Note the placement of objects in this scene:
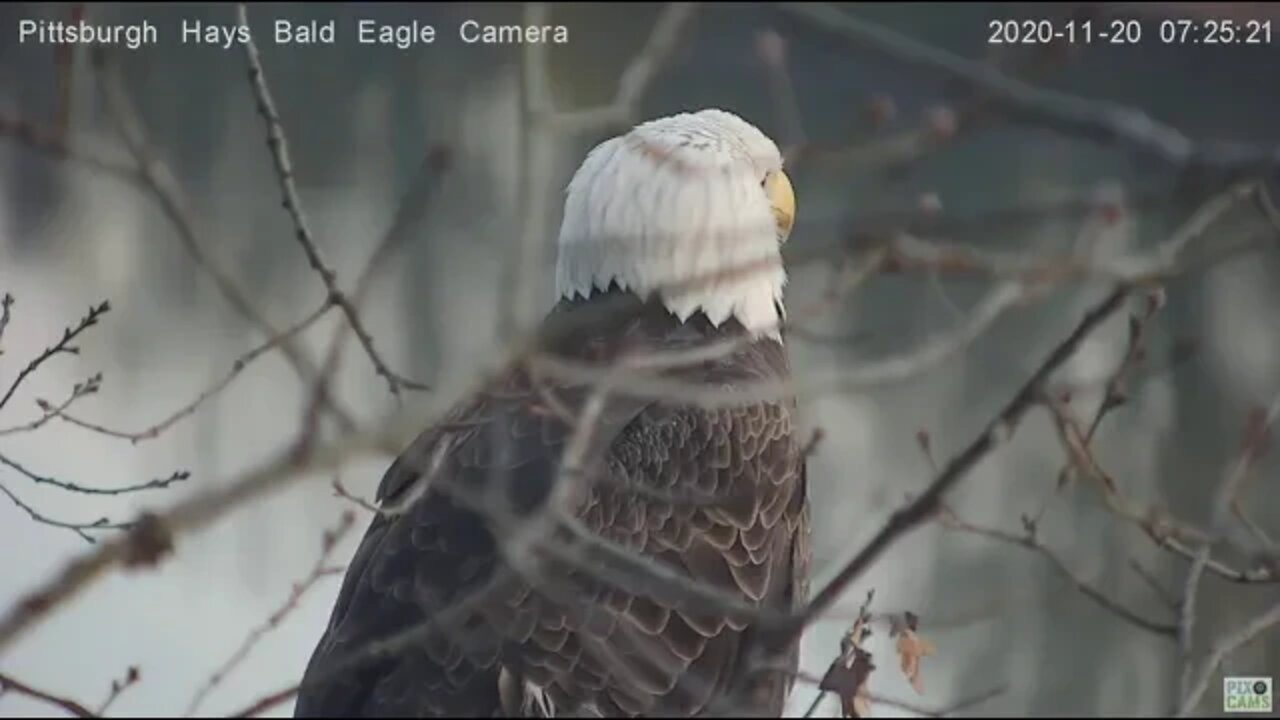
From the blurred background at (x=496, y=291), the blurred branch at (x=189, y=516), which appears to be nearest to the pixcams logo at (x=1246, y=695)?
the blurred background at (x=496, y=291)

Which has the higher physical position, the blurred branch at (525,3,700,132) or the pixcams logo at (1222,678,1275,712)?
the pixcams logo at (1222,678,1275,712)

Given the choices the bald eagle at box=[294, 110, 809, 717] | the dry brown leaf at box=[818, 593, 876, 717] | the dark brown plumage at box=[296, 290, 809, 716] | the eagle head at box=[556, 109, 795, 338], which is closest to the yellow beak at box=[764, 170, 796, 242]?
the eagle head at box=[556, 109, 795, 338]

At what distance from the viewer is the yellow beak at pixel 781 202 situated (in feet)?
8.00

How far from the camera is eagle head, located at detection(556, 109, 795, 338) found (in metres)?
2.29

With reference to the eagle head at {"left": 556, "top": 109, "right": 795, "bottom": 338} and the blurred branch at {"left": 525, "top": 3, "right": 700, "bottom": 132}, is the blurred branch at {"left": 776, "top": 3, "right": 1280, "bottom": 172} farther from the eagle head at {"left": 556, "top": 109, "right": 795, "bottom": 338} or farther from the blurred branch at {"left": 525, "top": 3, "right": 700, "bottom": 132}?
the eagle head at {"left": 556, "top": 109, "right": 795, "bottom": 338}

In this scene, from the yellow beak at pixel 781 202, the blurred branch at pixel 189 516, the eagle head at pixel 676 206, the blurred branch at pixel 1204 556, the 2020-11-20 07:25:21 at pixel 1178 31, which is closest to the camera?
the blurred branch at pixel 189 516

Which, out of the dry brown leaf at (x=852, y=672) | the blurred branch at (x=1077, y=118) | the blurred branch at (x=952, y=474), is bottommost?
the blurred branch at (x=952, y=474)

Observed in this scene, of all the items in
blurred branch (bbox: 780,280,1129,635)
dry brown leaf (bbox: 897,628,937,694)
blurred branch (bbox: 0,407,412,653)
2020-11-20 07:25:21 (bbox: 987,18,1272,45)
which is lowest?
blurred branch (bbox: 0,407,412,653)

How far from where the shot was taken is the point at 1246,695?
2398 millimetres

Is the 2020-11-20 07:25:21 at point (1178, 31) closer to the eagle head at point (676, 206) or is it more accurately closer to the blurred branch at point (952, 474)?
the eagle head at point (676, 206)

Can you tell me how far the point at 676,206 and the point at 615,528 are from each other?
1.70 feet

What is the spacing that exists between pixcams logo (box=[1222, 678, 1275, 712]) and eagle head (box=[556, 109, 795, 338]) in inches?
29.7

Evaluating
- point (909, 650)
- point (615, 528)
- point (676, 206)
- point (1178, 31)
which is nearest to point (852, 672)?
point (909, 650)

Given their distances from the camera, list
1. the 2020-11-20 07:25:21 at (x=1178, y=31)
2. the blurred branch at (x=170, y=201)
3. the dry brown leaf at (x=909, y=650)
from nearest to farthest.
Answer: the blurred branch at (x=170, y=201) → the dry brown leaf at (x=909, y=650) → the 2020-11-20 07:25:21 at (x=1178, y=31)
